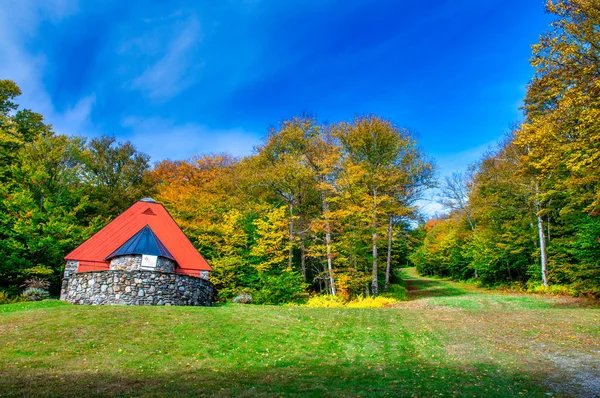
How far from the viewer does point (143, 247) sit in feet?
59.3

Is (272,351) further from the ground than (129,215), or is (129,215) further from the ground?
(129,215)

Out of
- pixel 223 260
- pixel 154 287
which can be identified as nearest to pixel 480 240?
pixel 223 260

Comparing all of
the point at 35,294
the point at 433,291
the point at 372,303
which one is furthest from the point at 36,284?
the point at 433,291

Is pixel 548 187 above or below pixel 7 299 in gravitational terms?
above

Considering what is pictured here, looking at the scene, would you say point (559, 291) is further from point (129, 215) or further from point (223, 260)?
point (129, 215)

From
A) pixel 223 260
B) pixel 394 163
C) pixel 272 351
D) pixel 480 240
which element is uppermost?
pixel 394 163

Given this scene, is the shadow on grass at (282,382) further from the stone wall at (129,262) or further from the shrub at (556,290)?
the shrub at (556,290)

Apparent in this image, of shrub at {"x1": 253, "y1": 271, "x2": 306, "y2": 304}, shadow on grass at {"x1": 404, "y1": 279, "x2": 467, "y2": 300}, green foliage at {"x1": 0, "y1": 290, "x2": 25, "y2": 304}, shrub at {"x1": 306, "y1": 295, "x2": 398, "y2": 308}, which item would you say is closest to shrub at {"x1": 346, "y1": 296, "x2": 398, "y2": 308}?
shrub at {"x1": 306, "y1": 295, "x2": 398, "y2": 308}

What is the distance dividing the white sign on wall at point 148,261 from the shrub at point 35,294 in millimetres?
6130

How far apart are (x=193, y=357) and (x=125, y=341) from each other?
2.16m

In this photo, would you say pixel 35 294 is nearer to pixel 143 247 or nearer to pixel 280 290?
pixel 143 247

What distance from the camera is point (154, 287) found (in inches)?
613

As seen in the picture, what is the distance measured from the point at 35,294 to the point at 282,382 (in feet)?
59.9

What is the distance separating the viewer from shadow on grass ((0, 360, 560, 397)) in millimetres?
5613
